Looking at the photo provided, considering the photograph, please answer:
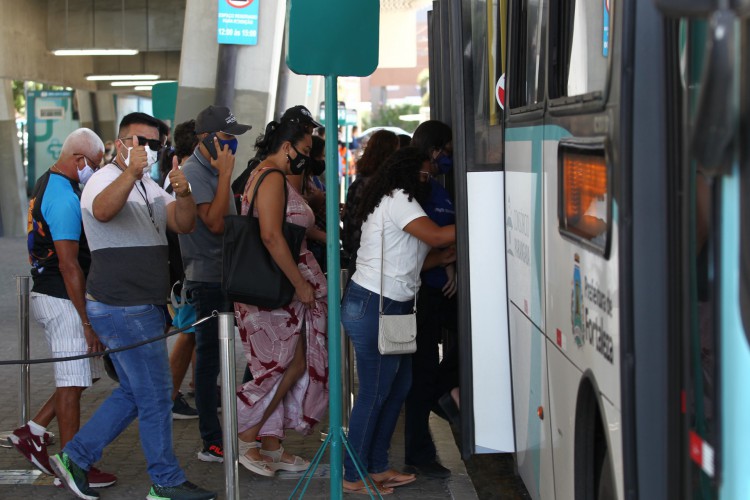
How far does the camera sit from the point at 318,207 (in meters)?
7.86

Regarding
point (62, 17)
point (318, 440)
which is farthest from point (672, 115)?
point (62, 17)

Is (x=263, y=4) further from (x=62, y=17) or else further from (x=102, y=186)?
(x=62, y=17)

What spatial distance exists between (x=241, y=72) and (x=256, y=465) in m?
8.91

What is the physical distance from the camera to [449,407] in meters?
6.23

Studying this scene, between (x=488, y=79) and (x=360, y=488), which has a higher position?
(x=488, y=79)

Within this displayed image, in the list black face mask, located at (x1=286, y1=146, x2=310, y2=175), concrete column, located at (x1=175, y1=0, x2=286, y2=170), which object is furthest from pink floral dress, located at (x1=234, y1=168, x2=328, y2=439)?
concrete column, located at (x1=175, y1=0, x2=286, y2=170)

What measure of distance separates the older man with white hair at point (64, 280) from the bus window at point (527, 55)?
7.61ft

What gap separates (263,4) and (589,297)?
38.2ft

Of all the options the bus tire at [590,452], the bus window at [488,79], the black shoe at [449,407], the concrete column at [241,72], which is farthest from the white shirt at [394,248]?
the concrete column at [241,72]

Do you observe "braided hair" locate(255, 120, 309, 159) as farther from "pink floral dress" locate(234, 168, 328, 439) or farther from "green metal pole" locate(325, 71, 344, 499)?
"green metal pole" locate(325, 71, 344, 499)

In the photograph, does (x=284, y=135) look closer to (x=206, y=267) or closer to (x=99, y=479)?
(x=206, y=267)

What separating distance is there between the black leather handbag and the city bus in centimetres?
144

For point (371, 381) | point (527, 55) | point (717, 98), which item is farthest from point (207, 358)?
point (717, 98)

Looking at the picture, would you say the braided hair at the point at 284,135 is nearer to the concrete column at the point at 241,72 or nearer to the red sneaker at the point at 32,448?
the red sneaker at the point at 32,448
